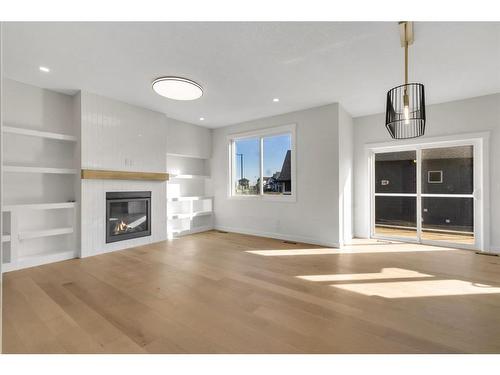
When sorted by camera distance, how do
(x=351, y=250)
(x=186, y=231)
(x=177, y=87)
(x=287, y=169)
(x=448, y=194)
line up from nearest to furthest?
(x=177, y=87)
(x=351, y=250)
(x=448, y=194)
(x=287, y=169)
(x=186, y=231)

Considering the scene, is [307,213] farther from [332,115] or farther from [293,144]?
[332,115]

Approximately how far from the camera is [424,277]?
283 centimetres

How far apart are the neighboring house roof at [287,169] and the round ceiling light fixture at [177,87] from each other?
2.27m

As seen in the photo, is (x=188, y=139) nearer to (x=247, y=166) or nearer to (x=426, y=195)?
(x=247, y=166)

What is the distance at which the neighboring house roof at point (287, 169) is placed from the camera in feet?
16.2

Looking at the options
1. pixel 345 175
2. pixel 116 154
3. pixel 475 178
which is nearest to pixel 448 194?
pixel 475 178

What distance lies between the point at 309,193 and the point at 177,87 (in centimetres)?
291

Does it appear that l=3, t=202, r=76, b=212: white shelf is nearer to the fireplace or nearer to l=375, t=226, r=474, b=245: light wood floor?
the fireplace

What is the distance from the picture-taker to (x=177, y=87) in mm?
3225

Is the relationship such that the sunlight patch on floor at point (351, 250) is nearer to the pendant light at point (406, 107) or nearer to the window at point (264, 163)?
the window at point (264, 163)

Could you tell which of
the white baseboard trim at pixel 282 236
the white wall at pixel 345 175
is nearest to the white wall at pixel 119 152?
the white baseboard trim at pixel 282 236

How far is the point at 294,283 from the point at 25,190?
3896mm

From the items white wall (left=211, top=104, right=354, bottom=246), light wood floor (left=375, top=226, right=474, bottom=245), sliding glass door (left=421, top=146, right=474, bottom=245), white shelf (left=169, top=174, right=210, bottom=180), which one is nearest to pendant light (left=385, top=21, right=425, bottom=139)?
white wall (left=211, top=104, right=354, bottom=246)
